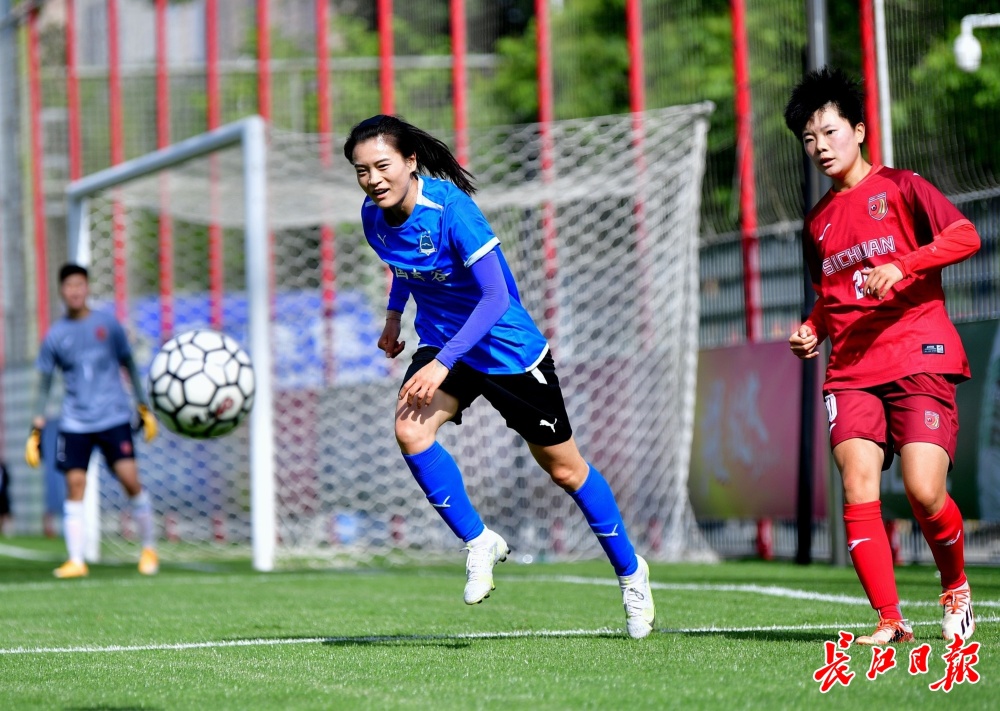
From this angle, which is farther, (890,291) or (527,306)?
(527,306)

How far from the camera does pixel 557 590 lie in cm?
785

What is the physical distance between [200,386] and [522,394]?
423cm

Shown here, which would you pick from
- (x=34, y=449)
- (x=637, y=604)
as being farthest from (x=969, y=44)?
(x=34, y=449)

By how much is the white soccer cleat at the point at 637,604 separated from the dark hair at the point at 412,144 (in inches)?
62.1

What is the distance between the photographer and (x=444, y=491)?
523cm

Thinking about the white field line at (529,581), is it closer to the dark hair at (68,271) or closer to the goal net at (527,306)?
the goal net at (527,306)

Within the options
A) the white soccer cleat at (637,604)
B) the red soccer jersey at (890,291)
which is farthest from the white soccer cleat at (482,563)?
the red soccer jersey at (890,291)

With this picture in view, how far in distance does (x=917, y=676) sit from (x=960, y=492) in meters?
5.18

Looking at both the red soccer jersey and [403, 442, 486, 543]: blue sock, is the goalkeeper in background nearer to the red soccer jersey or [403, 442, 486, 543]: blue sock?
[403, 442, 486, 543]: blue sock

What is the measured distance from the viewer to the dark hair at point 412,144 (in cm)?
523

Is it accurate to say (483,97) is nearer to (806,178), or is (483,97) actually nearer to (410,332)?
(410,332)

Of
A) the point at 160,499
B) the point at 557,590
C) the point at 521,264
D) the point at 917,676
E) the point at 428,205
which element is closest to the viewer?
the point at 917,676

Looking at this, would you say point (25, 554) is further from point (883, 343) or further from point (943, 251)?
point (943, 251)

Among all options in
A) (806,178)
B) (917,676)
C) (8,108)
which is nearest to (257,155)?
(806,178)
